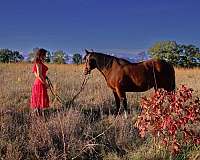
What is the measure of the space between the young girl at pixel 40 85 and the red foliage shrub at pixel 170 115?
3368 mm

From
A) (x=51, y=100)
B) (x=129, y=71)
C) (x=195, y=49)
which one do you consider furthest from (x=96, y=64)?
(x=195, y=49)

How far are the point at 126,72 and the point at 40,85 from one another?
2456 mm

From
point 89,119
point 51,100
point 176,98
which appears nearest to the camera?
point 176,98

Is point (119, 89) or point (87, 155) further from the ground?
point (119, 89)

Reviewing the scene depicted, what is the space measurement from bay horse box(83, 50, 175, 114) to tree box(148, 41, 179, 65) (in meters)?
26.0

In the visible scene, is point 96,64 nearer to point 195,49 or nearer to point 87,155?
point 87,155

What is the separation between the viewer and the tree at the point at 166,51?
125 ft

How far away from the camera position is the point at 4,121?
7.98 meters

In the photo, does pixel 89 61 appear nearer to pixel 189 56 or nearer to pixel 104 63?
pixel 104 63

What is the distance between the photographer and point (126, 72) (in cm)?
1076

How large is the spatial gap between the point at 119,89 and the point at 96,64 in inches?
34.9

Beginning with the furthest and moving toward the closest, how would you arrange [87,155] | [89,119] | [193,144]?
[89,119] < [87,155] < [193,144]

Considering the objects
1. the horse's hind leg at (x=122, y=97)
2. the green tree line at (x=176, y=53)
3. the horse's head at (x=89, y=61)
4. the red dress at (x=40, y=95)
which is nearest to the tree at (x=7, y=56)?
the green tree line at (x=176, y=53)

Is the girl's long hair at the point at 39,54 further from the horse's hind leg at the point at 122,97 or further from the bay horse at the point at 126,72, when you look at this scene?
the horse's hind leg at the point at 122,97
